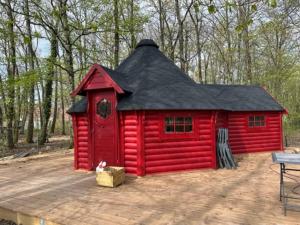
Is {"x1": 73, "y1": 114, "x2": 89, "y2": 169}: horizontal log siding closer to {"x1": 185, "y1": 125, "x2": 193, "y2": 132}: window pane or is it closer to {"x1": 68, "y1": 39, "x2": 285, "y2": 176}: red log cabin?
{"x1": 68, "y1": 39, "x2": 285, "y2": 176}: red log cabin

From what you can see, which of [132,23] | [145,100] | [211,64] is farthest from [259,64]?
[145,100]

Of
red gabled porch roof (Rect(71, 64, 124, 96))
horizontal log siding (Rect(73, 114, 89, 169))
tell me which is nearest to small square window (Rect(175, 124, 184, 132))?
red gabled porch roof (Rect(71, 64, 124, 96))

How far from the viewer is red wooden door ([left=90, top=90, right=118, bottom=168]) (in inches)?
397

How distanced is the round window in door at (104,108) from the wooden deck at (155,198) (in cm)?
207

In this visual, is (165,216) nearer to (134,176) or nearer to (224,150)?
(134,176)

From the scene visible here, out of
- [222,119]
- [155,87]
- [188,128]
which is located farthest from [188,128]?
[222,119]

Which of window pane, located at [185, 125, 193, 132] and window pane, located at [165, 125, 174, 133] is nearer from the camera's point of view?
window pane, located at [165, 125, 174, 133]

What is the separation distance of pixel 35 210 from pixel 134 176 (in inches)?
146

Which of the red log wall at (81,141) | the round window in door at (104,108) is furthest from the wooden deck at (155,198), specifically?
the round window in door at (104,108)

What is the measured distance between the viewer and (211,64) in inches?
1484

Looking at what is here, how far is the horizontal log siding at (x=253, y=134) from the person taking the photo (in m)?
13.8

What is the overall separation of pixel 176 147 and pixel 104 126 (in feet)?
8.39

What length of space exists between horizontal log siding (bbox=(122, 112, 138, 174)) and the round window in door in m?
0.69

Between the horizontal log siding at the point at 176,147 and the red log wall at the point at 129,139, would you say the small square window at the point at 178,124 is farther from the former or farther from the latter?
the red log wall at the point at 129,139
